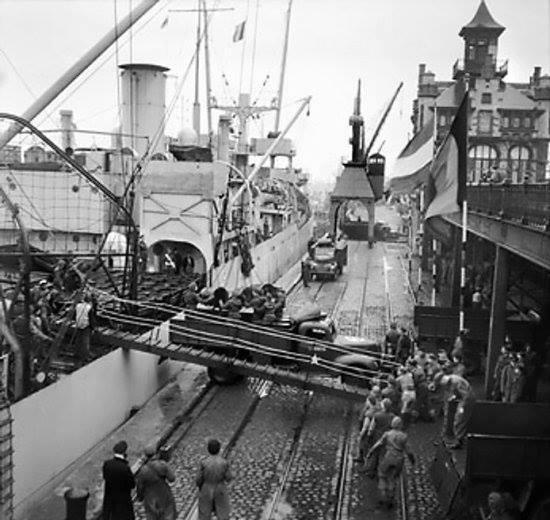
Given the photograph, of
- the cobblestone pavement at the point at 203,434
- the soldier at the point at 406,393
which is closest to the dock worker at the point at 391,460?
the soldier at the point at 406,393

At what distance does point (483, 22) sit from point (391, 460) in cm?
5105

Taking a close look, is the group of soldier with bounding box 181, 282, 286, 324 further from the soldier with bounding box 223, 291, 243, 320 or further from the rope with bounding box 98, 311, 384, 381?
the rope with bounding box 98, 311, 384, 381

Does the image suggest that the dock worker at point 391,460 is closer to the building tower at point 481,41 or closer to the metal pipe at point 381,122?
the metal pipe at point 381,122

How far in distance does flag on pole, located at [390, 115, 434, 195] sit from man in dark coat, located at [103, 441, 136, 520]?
13124 mm

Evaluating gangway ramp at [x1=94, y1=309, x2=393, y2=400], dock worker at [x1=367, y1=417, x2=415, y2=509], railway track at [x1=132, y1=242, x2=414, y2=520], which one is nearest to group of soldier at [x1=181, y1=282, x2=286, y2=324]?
gangway ramp at [x1=94, y1=309, x2=393, y2=400]

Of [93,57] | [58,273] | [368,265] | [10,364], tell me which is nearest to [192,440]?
[10,364]

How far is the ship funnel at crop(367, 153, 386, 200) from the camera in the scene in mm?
43531

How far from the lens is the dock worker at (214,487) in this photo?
9.36m

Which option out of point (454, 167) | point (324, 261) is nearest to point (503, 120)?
point (324, 261)

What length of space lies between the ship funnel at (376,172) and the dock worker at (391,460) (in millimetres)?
33759

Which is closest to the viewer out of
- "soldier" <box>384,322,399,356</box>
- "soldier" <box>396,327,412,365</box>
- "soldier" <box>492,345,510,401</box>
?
"soldier" <box>492,345,510,401</box>

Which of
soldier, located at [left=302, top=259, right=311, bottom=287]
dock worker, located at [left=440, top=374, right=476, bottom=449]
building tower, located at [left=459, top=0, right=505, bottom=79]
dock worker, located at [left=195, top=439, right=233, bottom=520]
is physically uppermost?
building tower, located at [left=459, top=0, right=505, bottom=79]

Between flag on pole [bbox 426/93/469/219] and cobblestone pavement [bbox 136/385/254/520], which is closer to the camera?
cobblestone pavement [bbox 136/385/254/520]

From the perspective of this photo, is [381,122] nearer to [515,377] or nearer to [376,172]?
[376,172]
